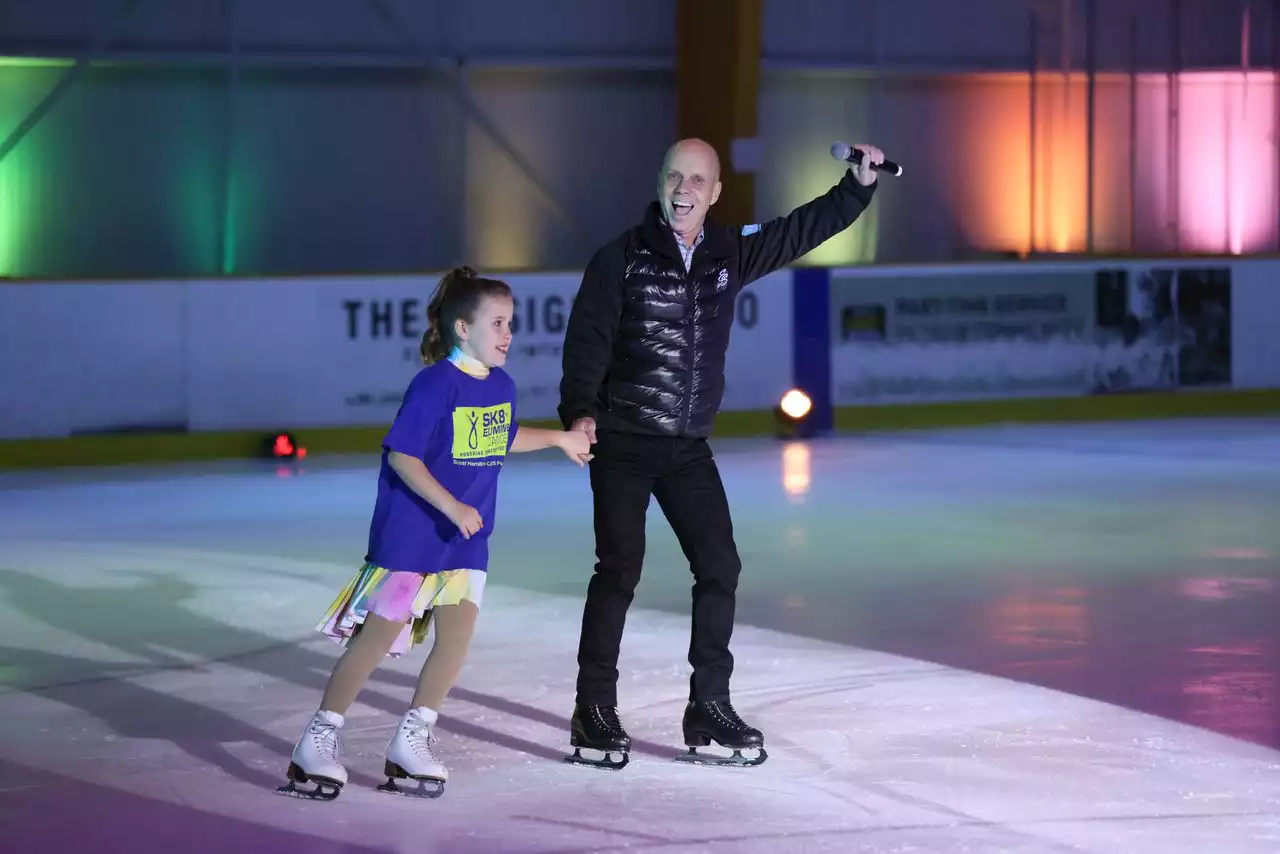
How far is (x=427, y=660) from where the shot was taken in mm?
5504

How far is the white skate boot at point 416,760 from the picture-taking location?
5410mm

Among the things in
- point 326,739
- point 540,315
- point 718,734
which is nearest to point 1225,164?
point 540,315

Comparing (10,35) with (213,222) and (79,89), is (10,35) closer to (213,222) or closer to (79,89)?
(79,89)

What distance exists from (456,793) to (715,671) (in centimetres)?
84

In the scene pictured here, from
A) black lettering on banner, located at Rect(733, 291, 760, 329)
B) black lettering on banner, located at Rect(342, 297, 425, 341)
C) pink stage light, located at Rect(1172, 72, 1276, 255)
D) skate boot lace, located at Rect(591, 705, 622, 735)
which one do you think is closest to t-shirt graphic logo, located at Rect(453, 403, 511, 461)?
skate boot lace, located at Rect(591, 705, 622, 735)

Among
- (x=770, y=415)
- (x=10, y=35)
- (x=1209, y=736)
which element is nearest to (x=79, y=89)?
(x=10, y=35)

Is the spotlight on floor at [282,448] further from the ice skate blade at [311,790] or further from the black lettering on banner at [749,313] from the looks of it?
the ice skate blade at [311,790]

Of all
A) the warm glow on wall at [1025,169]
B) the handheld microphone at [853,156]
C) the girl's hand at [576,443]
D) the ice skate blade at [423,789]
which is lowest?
the ice skate blade at [423,789]

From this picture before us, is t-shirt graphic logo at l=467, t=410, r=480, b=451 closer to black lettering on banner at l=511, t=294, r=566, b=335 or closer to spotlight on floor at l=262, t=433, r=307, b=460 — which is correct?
spotlight on floor at l=262, t=433, r=307, b=460

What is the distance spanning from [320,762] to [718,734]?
3.56ft

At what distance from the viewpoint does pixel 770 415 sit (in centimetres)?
1630

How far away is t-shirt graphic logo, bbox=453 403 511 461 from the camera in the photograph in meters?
5.41

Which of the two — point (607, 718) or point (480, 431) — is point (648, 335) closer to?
point (480, 431)

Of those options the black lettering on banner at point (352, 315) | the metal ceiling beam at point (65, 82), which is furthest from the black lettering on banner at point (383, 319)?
the metal ceiling beam at point (65, 82)
